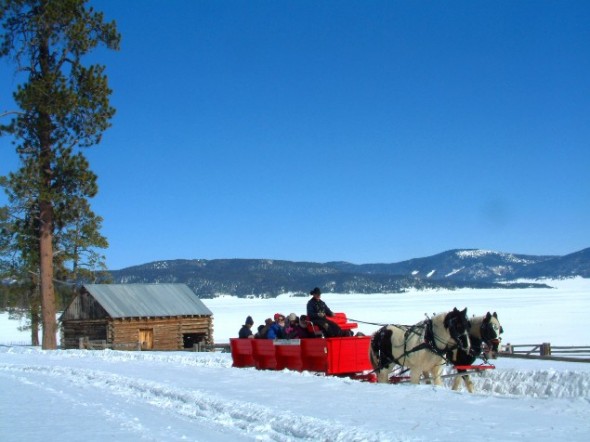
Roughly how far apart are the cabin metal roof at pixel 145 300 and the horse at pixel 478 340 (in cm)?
2911

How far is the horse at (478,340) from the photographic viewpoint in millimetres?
13453

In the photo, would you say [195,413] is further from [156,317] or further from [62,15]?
[156,317]

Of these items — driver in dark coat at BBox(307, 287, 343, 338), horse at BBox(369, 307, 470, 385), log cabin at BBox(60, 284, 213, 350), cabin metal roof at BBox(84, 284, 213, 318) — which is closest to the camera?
horse at BBox(369, 307, 470, 385)

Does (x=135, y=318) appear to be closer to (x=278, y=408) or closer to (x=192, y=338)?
(x=192, y=338)

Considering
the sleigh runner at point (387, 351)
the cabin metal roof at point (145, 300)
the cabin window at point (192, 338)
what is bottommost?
the cabin window at point (192, 338)

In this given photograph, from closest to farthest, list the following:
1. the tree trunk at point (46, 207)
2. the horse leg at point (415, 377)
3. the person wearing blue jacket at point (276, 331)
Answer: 1. the horse leg at point (415, 377)
2. the person wearing blue jacket at point (276, 331)
3. the tree trunk at point (46, 207)

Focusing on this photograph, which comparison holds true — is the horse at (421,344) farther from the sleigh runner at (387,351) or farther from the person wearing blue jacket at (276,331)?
the person wearing blue jacket at (276,331)

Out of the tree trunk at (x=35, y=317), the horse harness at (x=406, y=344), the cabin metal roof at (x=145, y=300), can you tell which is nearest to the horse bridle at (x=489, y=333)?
the horse harness at (x=406, y=344)

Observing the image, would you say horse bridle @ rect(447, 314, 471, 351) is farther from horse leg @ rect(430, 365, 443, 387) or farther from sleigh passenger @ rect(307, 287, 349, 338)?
sleigh passenger @ rect(307, 287, 349, 338)

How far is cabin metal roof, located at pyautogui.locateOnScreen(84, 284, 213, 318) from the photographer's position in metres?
40.7

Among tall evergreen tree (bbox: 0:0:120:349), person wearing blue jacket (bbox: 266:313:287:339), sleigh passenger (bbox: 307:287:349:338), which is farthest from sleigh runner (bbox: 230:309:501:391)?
tall evergreen tree (bbox: 0:0:120:349)

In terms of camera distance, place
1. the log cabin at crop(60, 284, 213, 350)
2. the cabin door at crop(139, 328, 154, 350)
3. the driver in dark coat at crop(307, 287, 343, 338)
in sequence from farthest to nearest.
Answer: the cabin door at crop(139, 328, 154, 350) < the log cabin at crop(60, 284, 213, 350) < the driver in dark coat at crop(307, 287, 343, 338)

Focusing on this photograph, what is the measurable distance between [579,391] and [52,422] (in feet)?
30.2

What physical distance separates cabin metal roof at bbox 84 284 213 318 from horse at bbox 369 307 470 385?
2779 cm
